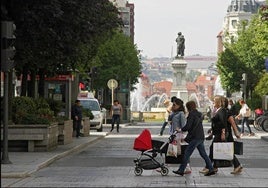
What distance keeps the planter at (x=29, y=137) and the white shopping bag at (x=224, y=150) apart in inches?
316

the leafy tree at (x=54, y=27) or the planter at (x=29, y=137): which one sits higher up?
the leafy tree at (x=54, y=27)

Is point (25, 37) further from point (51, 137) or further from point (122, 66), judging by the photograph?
point (122, 66)

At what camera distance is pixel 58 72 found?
38.9 meters

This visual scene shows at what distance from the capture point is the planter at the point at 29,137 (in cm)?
2784

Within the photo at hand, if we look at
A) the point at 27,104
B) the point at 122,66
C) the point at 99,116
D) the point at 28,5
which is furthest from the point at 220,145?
the point at 122,66

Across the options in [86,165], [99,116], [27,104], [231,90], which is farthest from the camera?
[231,90]

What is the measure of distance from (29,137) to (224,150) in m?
8.36

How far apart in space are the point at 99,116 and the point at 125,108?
35985mm

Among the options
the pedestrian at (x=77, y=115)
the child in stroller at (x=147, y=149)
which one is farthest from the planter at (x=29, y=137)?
the pedestrian at (x=77, y=115)

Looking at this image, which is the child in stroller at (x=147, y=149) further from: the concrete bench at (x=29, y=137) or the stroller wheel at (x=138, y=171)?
the concrete bench at (x=29, y=137)

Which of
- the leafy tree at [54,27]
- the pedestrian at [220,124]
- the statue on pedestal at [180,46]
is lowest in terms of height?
the pedestrian at [220,124]

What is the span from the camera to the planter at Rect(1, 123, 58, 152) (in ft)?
91.4

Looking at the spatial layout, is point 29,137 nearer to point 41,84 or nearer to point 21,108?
point 21,108

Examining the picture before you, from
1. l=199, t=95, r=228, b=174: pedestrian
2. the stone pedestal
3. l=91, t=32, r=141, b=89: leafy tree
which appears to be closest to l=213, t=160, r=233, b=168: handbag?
l=199, t=95, r=228, b=174: pedestrian
